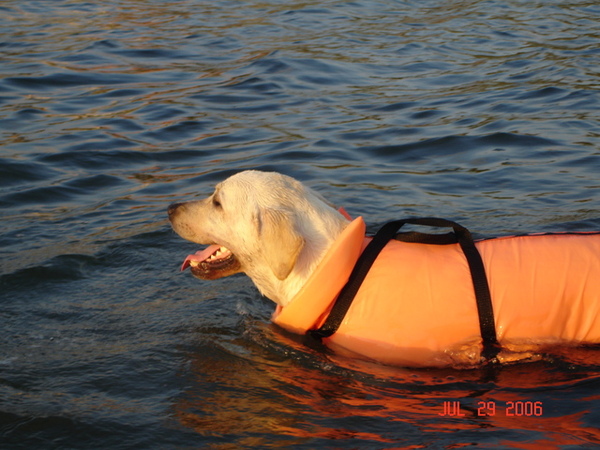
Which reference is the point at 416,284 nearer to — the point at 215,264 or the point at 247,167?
the point at 215,264

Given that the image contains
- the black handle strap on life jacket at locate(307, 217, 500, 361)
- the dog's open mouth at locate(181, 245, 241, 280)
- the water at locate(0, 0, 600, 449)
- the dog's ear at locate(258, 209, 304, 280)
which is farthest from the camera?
the dog's open mouth at locate(181, 245, 241, 280)

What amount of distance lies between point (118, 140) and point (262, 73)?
353 cm

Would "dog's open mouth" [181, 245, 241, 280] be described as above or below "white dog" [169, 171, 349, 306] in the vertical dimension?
below

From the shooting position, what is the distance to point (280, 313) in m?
5.48

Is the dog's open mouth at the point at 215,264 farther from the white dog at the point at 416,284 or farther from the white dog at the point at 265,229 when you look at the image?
the white dog at the point at 416,284

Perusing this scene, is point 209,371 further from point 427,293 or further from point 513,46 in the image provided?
point 513,46

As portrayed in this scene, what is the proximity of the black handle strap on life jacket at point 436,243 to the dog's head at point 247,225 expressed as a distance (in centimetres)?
38

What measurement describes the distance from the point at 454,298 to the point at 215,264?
5.17ft

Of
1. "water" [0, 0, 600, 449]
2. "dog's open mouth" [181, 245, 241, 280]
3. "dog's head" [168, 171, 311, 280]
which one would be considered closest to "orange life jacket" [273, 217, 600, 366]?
"water" [0, 0, 600, 449]

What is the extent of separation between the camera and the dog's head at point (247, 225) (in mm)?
5254

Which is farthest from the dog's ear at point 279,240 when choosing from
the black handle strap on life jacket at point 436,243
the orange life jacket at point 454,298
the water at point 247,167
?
the water at point 247,167

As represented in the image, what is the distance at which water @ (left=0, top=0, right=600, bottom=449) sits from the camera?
15.4 ft

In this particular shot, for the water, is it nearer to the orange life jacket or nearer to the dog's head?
the orange life jacket

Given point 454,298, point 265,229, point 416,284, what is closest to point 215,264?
point 265,229
